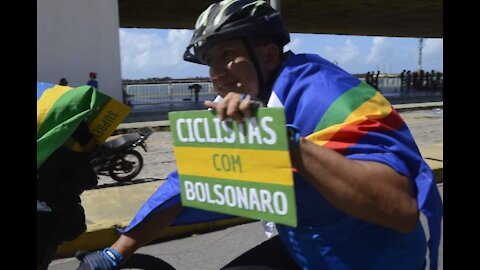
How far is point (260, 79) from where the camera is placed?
5.17 feet

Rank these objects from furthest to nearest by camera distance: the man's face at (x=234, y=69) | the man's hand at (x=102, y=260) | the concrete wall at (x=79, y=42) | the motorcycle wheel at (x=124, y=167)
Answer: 1. the concrete wall at (x=79, y=42)
2. the motorcycle wheel at (x=124, y=167)
3. the man's hand at (x=102, y=260)
4. the man's face at (x=234, y=69)

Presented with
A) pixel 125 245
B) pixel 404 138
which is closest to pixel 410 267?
pixel 404 138

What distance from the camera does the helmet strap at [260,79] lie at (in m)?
1.57

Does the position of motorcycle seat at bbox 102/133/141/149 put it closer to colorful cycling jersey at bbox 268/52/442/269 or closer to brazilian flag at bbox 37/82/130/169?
brazilian flag at bbox 37/82/130/169

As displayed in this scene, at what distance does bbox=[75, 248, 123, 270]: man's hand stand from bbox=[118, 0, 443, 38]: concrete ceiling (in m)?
23.8

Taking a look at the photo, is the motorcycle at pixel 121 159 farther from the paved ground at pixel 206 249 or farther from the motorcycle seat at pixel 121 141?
the paved ground at pixel 206 249

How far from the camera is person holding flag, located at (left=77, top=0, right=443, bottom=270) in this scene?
1.23m

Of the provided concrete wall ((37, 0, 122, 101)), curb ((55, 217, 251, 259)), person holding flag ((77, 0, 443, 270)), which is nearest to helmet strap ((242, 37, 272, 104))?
person holding flag ((77, 0, 443, 270))

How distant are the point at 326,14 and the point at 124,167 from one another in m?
27.2

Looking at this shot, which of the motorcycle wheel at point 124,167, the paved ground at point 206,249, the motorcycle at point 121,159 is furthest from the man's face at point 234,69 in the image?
the motorcycle wheel at point 124,167
